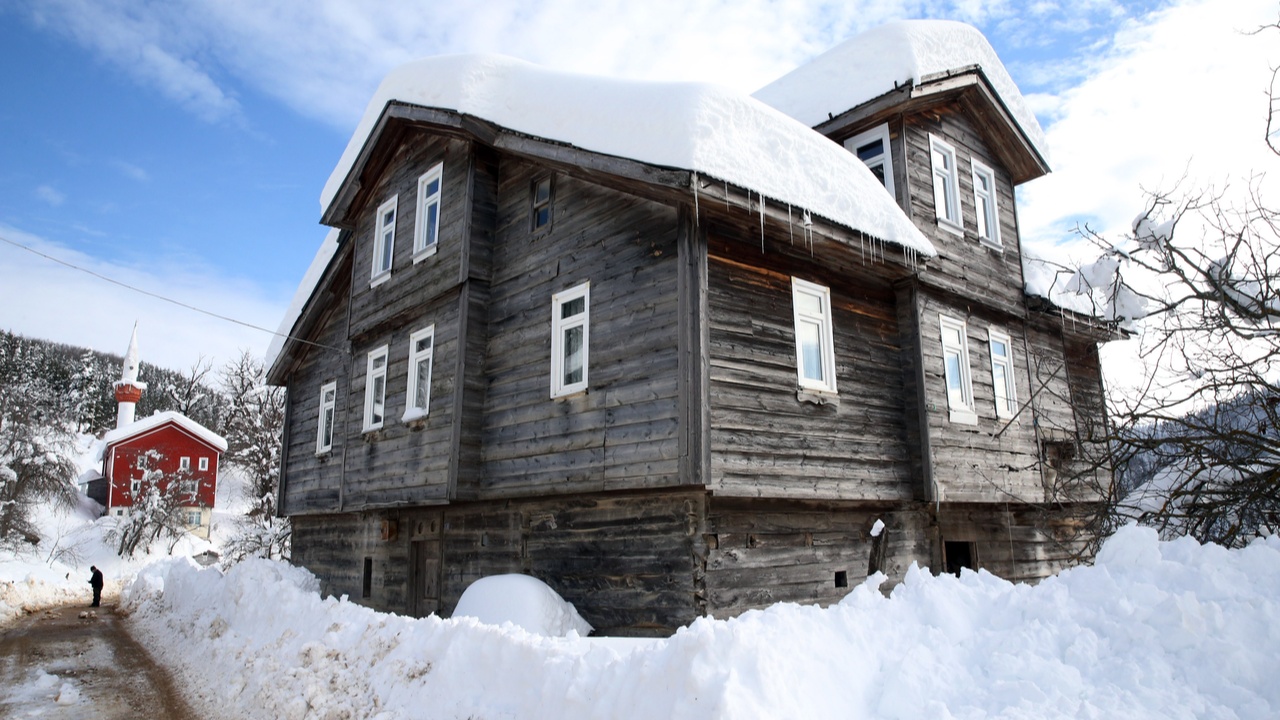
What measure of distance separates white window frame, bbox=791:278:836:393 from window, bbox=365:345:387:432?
8.44m

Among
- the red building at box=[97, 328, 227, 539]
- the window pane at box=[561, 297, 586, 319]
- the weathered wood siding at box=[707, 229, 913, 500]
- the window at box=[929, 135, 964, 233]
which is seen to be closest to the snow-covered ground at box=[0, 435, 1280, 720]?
the weathered wood siding at box=[707, 229, 913, 500]

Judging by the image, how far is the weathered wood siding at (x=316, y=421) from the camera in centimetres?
1794

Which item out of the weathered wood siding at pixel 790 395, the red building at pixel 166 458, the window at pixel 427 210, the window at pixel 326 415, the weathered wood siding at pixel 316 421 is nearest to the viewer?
the weathered wood siding at pixel 790 395

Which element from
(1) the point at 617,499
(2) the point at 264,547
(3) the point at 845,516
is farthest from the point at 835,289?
(2) the point at 264,547

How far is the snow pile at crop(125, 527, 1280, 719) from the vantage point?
4723 millimetres

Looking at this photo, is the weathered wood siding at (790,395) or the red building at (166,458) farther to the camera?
the red building at (166,458)

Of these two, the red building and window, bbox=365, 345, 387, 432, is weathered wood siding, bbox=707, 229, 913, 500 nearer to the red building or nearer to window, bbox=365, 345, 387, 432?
window, bbox=365, 345, 387, 432

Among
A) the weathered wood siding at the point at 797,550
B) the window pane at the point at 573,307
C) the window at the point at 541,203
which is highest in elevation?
the window at the point at 541,203

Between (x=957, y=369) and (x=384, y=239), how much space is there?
469 inches

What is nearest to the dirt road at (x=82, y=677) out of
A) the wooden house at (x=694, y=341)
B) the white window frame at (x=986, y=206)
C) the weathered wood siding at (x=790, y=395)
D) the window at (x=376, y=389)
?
the wooden house at (x=694, y=341)

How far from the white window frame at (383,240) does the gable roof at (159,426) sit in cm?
4684

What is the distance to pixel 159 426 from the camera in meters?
55.3

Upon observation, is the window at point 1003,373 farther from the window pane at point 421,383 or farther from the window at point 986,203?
the window pane at point 421,383

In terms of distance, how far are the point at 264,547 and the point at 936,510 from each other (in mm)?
24783
